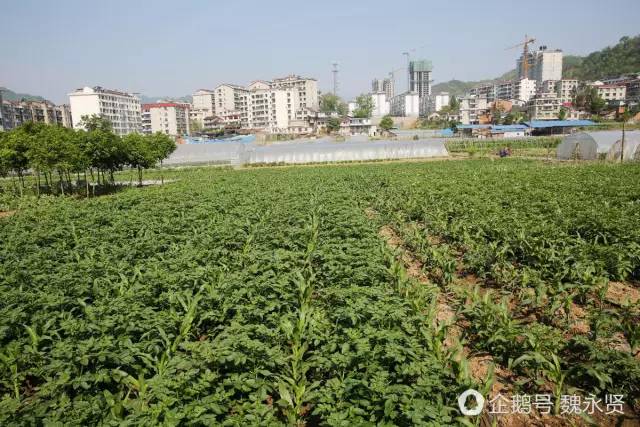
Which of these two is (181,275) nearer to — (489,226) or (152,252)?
(152,252)

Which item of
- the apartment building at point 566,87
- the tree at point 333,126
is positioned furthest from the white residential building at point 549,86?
the tree at point 333,126

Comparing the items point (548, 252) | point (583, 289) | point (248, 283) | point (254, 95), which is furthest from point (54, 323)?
point (254, 95)

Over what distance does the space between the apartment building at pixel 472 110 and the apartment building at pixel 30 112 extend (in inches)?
4409

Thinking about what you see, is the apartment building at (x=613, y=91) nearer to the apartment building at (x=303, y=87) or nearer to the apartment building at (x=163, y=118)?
the apartment building at (x=303, y=87)

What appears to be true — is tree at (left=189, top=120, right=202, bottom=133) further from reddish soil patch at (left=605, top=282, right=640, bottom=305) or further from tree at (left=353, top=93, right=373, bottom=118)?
reddish soil patch at (left=605, top=282, right=640, bottom=305)

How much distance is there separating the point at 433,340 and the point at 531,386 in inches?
44.9

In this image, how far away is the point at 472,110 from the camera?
444ft

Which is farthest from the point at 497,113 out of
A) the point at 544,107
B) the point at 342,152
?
the point at 342,152

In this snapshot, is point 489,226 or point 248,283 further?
point 489,226

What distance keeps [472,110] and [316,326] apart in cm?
14380

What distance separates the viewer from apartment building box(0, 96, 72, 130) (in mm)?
99331

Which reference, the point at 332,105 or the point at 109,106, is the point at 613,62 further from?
the point at 109,106

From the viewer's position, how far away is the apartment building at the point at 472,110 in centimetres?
12775

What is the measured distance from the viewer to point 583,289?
629 centimetres
